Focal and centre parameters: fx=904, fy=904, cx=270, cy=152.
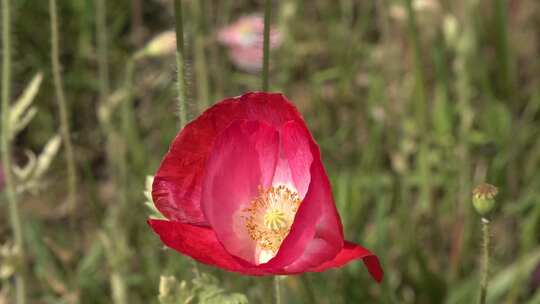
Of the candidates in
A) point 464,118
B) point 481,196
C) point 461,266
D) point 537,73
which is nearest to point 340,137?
point 464,118

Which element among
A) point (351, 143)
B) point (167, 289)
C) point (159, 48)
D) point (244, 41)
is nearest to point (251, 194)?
point (167, 289)

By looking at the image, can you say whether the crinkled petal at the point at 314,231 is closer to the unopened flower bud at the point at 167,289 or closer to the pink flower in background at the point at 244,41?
the unopened flower bud at the point at 167,289

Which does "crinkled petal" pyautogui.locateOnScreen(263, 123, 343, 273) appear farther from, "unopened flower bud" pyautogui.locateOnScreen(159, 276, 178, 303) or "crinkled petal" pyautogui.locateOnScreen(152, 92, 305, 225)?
"unopened flower bud" pyautogui.locateOnScreen(159, 276, 178, 303)

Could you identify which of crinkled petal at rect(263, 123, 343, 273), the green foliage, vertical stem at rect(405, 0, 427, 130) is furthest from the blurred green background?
crinkled petal at rect(263, 123, 343, 273)

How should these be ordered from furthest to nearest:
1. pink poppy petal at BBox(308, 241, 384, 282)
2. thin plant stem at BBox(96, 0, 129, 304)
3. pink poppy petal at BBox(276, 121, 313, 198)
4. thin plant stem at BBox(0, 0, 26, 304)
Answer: thin plant stem at BBox(96, 0, 129, 304)
thin plant stem at BBox(0, 0, 26, 304)
pink poppy petal at BBox(276, 121, 313, 198)
pink poppy petal at BBox(308, 241, 384, 282)

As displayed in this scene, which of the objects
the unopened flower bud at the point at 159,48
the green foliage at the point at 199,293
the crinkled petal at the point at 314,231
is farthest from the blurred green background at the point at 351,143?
the crinkled petal at the point at 314,231

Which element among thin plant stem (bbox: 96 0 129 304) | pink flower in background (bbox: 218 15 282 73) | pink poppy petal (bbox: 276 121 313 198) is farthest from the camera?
pink flower in background (bbox: 218 15 282 73)
